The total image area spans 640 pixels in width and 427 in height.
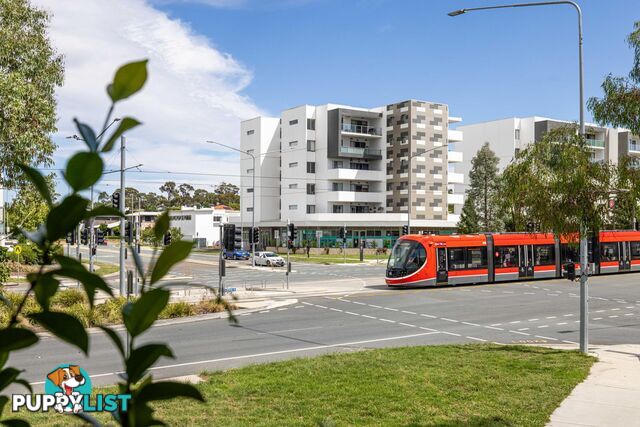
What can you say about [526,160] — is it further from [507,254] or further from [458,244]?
[507,254]

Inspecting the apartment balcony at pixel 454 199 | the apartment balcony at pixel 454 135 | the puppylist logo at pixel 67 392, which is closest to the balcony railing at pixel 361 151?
the apartment balcony at pixel 454 135

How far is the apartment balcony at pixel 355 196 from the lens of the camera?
70188 mm

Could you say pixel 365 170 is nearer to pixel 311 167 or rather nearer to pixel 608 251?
pixel 311 167

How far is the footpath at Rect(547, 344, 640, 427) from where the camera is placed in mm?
8539

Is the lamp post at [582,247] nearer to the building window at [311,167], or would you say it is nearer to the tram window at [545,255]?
the tram window at [545,255]

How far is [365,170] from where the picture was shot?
73188 millimetres

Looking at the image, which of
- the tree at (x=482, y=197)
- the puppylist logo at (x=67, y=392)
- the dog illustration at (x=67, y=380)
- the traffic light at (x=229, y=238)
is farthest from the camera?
the tree at (x=482, y=197)

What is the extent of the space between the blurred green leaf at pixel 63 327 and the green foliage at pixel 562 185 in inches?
A: 505

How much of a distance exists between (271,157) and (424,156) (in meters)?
19.9

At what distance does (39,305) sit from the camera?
1.19 metres

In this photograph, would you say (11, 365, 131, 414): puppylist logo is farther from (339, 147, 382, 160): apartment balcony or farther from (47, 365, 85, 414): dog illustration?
(339, 147, 382, 160): apartment balcony

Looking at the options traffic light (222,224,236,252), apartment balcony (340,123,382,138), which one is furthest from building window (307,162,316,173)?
traffic light (222,224,236,252)

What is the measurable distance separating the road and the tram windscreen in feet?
6.10

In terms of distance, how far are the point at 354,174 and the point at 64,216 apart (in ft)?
231
